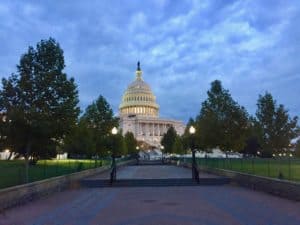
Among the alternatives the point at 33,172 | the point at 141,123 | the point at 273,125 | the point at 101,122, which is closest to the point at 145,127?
the point at 141,123

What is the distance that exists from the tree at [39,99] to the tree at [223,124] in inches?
931

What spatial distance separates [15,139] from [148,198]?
850cm

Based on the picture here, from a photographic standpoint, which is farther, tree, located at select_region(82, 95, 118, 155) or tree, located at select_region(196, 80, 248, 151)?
tree, located at select_region(82, 95, 118, 155)

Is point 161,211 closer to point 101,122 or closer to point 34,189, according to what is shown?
point 34,189

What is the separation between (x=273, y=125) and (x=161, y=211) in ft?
185

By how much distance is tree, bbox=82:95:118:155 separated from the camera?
47.7m

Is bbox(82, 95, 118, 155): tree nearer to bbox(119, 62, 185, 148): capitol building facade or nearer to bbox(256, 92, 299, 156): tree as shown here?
bbox(256, 92, 299, 156): tree

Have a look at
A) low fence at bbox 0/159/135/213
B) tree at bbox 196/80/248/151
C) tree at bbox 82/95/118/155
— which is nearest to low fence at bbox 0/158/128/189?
low fence at bbox 0/159/135/213

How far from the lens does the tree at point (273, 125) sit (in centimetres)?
6769

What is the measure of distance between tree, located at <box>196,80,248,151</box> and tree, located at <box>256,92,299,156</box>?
70.6 feet

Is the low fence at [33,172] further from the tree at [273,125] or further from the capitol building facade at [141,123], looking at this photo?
the capitol building facade at [141,123]

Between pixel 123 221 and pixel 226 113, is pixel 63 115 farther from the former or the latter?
pixel 226 113

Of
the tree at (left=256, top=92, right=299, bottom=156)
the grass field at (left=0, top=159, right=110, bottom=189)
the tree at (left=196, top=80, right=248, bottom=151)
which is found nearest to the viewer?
the grass field at (left=0, top=159, right=110, bottom=189)

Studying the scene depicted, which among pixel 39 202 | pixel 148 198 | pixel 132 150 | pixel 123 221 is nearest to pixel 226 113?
pixel 148 198
